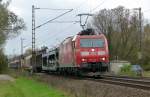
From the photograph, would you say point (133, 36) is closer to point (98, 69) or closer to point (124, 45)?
point (124, 45)

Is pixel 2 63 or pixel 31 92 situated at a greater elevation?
pixel 2 63

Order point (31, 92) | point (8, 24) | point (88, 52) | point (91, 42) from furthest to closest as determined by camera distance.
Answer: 1. point (8, 24)
2. point (91, 42)
3. point (88, 52)
4. point (31, 92)

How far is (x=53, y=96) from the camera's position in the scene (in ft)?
73.9

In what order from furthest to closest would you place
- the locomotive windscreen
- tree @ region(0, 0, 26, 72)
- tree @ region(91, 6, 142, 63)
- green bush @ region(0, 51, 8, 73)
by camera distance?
1. tree @ region(91, 6, 142, 63)
2. green bush @ region(0, 51, 8, 73)
3. tree @ region(0, 0, 26, 72)
4. the locomotive windscreen

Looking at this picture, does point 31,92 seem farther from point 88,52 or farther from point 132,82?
point 88,52

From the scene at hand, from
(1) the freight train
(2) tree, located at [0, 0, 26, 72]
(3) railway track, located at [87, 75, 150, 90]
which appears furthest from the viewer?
(2) tree, located at [0, 0, 26, 72]

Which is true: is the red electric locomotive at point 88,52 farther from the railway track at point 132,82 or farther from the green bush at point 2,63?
the green bush at point 2,63

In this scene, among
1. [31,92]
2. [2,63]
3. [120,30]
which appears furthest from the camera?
[120,30]

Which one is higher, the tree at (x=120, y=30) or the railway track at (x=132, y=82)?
the tree at (x=120, y=30)

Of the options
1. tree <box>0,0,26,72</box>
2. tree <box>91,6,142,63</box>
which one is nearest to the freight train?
tree <box>0,0,26,72</box>

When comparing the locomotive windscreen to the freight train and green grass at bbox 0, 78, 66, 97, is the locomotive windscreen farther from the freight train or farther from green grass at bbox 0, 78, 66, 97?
green grass at bbox 0, 78, 66, 97

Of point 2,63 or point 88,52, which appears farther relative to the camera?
point 2,63

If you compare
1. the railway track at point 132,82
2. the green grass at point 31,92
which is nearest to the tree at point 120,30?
the railway track at point 132,82

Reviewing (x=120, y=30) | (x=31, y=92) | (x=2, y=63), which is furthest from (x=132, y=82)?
(x=120, y=30)
